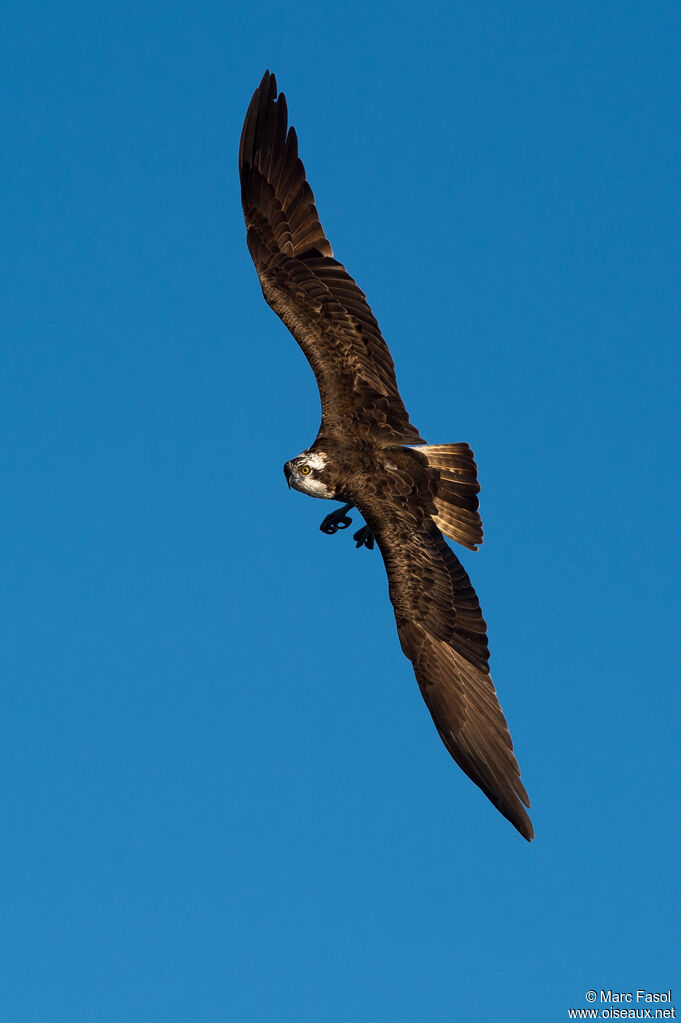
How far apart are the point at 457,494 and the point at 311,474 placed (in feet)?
5.25

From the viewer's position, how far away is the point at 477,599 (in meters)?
14.4

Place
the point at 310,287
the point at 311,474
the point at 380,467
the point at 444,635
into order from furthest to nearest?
the point at 310,287 < the point at 311,474 < the point at 380,467 < the point at 444,635

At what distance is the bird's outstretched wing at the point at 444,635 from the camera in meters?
13.8

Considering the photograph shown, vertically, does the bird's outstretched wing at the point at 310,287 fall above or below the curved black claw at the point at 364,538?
above

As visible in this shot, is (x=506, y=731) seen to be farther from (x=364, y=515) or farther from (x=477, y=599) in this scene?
(x=364, y=515)

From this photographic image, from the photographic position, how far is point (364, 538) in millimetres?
15867

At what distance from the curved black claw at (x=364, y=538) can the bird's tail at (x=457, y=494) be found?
96 centimetres

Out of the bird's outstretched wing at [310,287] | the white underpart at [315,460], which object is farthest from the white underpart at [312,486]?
the bird's outstretched wing at [310,287]

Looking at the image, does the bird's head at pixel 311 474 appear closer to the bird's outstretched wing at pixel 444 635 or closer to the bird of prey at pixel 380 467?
the bird of prey at pixel 380 467

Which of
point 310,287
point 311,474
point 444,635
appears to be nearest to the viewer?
point 444,635

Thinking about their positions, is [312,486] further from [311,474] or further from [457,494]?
[457,494]

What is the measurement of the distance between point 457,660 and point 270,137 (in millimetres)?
6423

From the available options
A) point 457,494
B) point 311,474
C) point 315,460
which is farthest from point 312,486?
point 457,494

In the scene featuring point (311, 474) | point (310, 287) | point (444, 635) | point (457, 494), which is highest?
point (310, 287)
